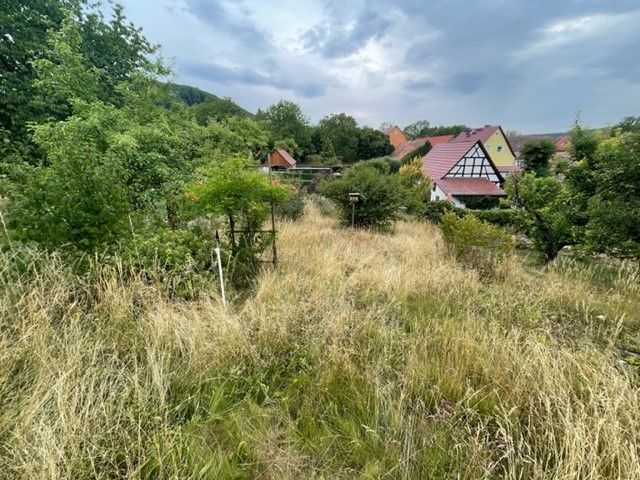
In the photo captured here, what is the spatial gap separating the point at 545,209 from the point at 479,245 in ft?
12.0

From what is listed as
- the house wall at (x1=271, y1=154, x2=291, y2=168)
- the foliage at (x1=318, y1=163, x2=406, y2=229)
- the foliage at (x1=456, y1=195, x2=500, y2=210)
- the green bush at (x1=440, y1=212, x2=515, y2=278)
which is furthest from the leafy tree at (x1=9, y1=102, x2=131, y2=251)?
the house wall at (x1=271, y1=154, x2=291, y2=168)

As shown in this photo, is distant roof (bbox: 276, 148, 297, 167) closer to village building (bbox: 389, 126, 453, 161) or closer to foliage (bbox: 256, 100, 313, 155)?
foliage (bbox: 256, 100, 313, 155)

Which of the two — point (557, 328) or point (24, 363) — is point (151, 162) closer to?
point (24, 363)

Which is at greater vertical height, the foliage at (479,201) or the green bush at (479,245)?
the foliage at (479,201)

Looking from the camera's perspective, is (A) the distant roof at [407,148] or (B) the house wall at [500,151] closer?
(B) the house wall at [500,151]

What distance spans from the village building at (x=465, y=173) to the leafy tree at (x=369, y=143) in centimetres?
1905

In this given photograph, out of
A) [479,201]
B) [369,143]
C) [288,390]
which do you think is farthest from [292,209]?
[369,143]

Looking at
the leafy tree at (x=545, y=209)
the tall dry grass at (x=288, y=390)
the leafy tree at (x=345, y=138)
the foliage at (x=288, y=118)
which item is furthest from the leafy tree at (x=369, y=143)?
the tall dry grass at (x=288, y=390)

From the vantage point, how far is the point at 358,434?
5.79ft

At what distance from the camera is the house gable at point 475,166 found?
81.1ft

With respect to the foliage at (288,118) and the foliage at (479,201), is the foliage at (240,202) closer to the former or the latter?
the foliage at (479,201)

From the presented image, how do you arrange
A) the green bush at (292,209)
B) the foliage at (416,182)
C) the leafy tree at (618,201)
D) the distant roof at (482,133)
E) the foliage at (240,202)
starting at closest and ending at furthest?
the foliage at (240,202) < the leafy tree at (618,201) < the green bush at (292,209) < the foliage at (416,182) < the distant roof at (482,133)

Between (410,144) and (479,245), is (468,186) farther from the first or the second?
(410,144)

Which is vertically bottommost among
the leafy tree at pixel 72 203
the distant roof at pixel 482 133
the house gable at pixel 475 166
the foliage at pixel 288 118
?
the leafy tree at pixel 72 203
